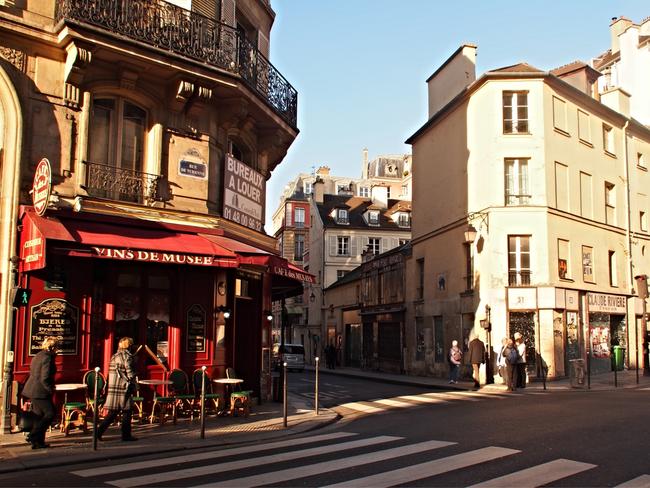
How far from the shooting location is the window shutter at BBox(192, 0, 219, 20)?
45.3ft

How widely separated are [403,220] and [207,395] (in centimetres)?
4478

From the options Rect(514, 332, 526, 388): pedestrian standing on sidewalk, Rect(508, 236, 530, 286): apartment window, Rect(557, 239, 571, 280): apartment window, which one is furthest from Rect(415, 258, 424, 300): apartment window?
Rect(514, 332, 526, 388): pedestrian standing on sidewalk

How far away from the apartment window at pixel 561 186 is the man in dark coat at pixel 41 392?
Result: 19.9 metres

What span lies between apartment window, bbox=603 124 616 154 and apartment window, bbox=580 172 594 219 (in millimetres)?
2603

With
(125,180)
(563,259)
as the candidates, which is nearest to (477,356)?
(563,259)

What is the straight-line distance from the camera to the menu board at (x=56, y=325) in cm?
1111

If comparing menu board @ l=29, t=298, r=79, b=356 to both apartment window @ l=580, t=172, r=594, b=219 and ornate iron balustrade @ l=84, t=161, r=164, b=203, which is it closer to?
ornate iron balustrade @ l=84, t=161, r=164, b=203

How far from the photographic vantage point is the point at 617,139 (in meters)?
28.5

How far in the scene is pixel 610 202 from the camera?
27.9m

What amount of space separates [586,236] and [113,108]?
19.7 metres

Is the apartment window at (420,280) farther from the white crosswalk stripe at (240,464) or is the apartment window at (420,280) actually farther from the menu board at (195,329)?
the white crosswalk stripe at (240,464)

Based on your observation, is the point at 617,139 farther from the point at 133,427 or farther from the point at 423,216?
the point at 133,427

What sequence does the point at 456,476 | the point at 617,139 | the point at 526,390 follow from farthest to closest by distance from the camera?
the point at 617,139, the point at 526,390, the point at 456,476

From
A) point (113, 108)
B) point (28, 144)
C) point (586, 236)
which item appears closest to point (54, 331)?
point (28, 144)
